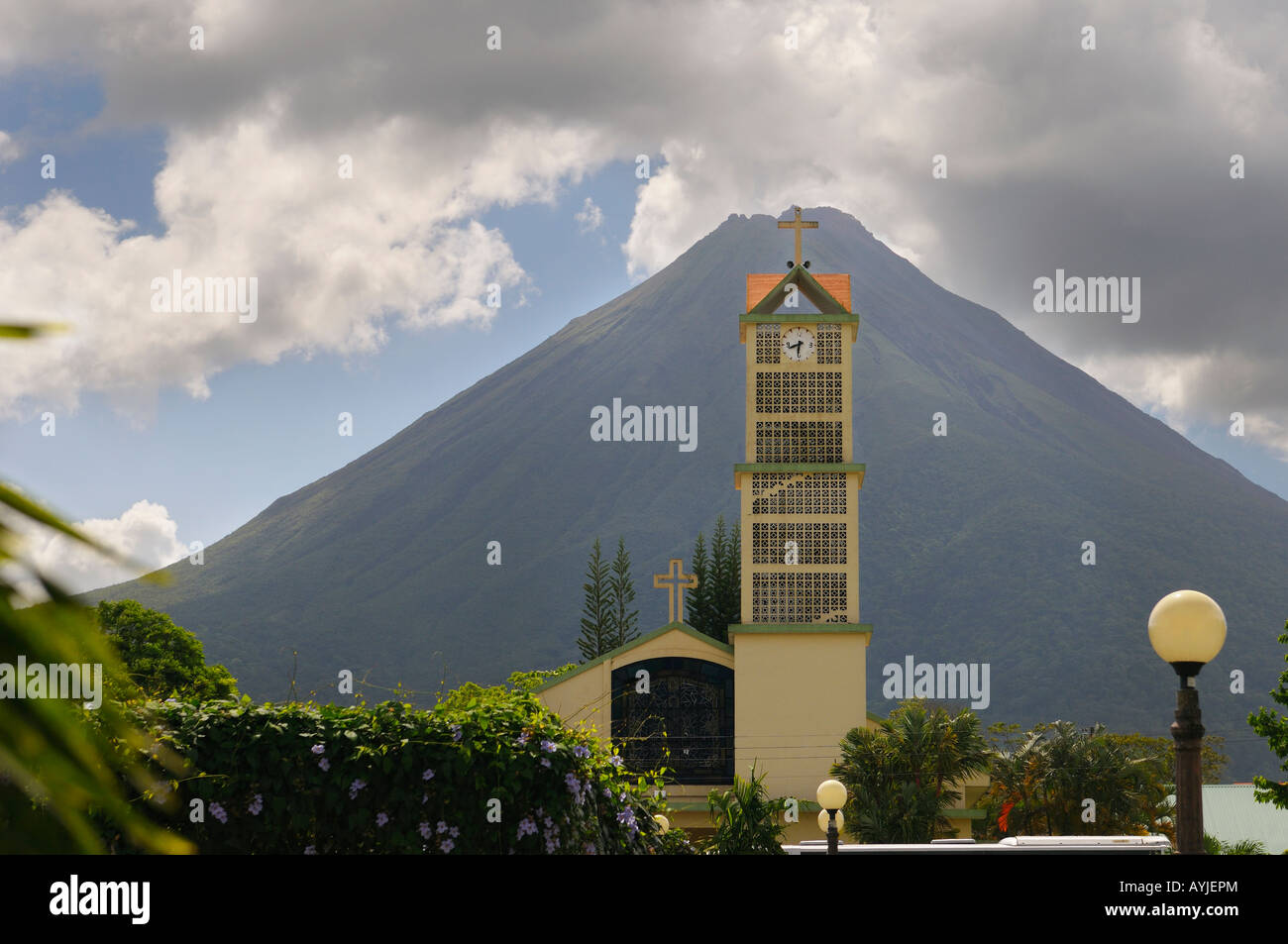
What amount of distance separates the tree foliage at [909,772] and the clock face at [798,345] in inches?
386

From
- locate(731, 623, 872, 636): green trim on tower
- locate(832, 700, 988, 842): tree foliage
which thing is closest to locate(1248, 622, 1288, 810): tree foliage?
locate(832, 700, 988, 842): tree foliage

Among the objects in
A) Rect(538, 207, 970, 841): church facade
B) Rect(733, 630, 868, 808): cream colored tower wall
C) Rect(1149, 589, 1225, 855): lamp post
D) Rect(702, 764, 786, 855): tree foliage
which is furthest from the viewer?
Rect(538, 207, 970, 841): church facade

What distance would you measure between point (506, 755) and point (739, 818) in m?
5.72

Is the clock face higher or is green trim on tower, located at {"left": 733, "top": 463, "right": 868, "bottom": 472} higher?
the clock face

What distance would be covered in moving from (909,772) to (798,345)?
11474 mm

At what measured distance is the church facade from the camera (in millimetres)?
33844

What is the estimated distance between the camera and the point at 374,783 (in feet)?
20.0

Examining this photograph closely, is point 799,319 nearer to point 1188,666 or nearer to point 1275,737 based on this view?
point 1275,737

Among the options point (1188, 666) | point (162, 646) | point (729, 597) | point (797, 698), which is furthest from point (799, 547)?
point (1188, 666)

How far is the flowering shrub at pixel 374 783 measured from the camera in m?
5.96

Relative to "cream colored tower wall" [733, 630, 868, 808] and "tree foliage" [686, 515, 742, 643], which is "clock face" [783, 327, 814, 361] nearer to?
"cream colored tower wall" [733, 630, 868, 808]

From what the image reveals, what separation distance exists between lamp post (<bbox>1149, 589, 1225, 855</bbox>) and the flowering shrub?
9.73 ft

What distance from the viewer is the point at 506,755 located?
20.2 feet

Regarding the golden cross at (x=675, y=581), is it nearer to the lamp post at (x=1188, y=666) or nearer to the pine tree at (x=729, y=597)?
the pine tree at (x=729, y=597)
